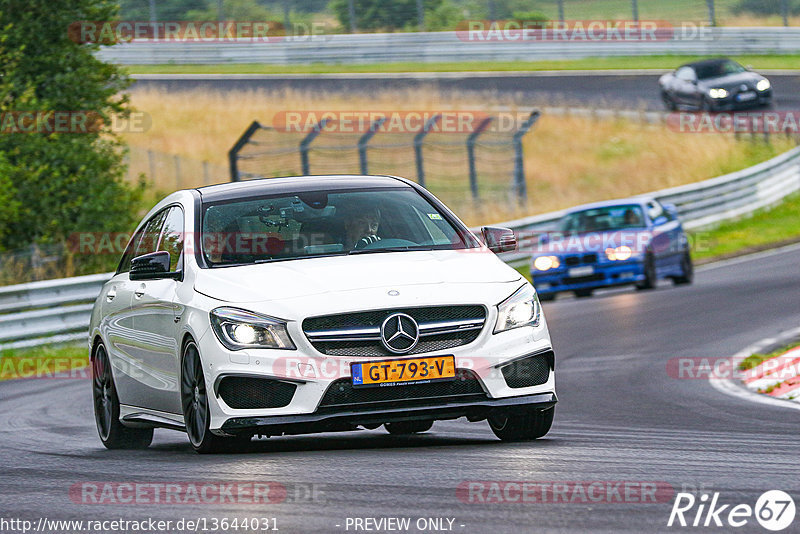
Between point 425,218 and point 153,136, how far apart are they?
98.4 ft

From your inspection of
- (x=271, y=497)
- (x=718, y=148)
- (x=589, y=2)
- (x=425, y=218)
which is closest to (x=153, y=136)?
(x=718, y=148)

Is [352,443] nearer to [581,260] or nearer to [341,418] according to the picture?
[341,418]

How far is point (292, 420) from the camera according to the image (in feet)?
24.7

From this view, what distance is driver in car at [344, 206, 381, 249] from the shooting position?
852cm

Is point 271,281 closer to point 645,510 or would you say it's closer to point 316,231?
point 316,231

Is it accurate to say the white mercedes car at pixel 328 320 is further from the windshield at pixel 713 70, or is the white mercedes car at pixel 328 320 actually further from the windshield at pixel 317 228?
the windshield at pixel 713 70

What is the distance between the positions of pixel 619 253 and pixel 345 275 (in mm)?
14100

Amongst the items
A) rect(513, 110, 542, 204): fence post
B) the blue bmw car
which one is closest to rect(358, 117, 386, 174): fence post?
rect(513, 110, 542, 204): fence post

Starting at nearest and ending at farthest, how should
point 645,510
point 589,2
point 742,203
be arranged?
1. point 645,510
2. point 742,203
3. point 589,2

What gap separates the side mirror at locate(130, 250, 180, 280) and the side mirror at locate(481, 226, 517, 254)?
6.13 feet

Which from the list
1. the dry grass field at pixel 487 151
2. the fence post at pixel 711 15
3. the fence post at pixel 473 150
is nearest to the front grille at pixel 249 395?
the fence post at pixel 473 150

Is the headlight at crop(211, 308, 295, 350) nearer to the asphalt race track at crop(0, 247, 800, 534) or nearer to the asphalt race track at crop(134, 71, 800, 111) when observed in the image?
the asphalt race track at crop(0, 247, 800, 534)

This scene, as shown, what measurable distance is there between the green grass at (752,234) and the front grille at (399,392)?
19.9m

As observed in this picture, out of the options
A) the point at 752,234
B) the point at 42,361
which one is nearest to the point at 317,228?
the point at 42,361
